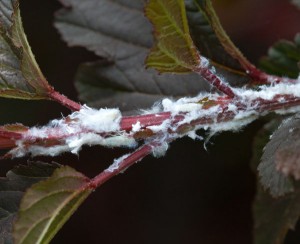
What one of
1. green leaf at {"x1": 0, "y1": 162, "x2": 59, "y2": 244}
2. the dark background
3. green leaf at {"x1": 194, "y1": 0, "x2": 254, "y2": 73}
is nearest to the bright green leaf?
green leaf at {"x1": 194, "y1": 0, "x2": 254, "y2": 73}

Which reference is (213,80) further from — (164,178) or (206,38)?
(164,178)

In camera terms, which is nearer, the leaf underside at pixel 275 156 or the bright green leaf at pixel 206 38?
the leaf underside at pixel 275 156

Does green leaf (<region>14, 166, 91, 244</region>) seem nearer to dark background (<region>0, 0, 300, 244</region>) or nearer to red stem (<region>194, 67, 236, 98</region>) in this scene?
red stem (<region>194, 67, 236, 98</region>)

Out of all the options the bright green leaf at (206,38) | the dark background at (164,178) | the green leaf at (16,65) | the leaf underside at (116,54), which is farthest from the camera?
the dark background at (164,178)

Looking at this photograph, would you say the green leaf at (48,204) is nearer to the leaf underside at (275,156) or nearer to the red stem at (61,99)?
the red stem at (61,99)

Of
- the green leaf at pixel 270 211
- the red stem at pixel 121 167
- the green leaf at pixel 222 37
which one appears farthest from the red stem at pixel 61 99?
the green leaf at pixel 270 211
